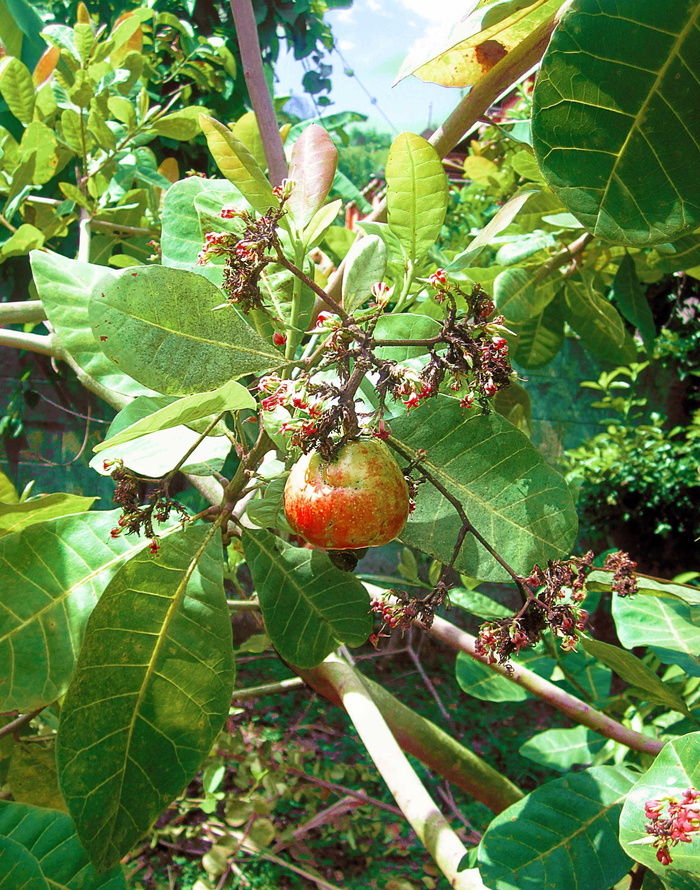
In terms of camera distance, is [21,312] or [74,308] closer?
[74,308]

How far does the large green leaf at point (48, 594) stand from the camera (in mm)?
520

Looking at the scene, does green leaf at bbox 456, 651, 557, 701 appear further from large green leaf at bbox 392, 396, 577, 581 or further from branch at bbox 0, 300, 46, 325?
branch at bbox 0, 300, 46, 325

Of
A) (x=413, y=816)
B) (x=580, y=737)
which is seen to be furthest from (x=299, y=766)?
(x=413, y=816)

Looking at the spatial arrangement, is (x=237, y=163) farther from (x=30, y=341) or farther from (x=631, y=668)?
(x=631, y=668)

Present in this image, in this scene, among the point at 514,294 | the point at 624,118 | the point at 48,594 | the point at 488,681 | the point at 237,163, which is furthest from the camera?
the point at 488,681

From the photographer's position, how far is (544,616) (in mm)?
450

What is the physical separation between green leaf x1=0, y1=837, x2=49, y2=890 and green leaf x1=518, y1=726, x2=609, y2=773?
779 millimetres

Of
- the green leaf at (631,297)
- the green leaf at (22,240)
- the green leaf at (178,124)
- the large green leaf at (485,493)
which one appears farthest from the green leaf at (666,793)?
the green leaf at (178,124)

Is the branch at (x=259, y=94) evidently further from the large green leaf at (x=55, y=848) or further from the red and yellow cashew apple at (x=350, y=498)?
the large green leaf at (x=55, y=848)

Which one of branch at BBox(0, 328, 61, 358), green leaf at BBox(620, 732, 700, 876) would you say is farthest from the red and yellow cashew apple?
branch at BBox(0, 328, 61, 358)

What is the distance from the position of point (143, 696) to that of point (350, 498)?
24cm

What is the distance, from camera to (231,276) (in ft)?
1.37

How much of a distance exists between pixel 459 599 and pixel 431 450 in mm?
637

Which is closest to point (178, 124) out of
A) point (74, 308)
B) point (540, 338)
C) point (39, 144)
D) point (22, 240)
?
point (39, 144)
